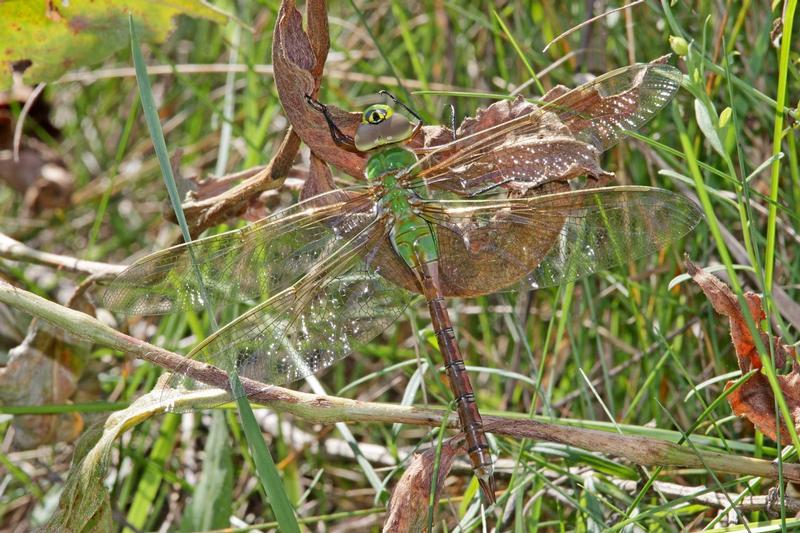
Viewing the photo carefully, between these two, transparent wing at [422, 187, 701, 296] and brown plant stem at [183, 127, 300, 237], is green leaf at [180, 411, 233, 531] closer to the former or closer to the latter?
brown plant stem at [183, 127, 300, 237]

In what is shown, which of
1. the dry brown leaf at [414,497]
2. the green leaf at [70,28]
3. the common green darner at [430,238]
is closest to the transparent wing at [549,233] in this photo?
the common green darner at [430,238]

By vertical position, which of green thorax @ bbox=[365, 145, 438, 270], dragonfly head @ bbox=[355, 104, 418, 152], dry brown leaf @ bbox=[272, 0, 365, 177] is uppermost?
dry brown leaf @ bbox=[272, 0, 365, 177]

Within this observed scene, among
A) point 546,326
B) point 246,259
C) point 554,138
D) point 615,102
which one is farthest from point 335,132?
point 546,326

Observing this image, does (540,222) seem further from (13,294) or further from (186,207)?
(13,294)

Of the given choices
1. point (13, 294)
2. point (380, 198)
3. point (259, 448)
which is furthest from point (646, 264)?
point (13, 294)

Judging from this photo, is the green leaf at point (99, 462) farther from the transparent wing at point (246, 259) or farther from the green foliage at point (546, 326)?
the transparent wing at point (246, 259)

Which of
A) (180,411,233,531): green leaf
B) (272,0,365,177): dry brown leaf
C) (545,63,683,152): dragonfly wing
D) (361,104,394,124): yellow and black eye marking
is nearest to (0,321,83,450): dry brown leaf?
(180,411,233,531): green leaf

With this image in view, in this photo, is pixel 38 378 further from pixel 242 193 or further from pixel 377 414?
pixel 377 414
